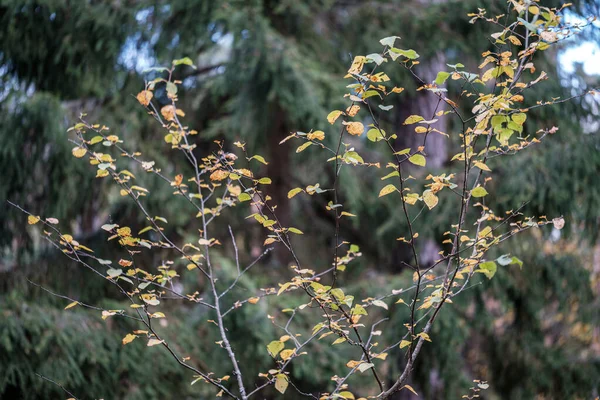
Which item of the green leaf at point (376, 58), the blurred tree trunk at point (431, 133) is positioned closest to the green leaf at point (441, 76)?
the green leaf at point (376, 58)

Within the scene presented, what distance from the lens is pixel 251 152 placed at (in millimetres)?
4953

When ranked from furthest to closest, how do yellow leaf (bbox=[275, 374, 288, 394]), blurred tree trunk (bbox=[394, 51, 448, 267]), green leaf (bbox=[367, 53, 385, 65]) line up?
1. blurred tree trunk (bbox=[394, 51, 448, 267])
2. yellow leaf (bbox=[275, 374, 288, 394])
3. green leaf (bbox=[367, 53, 385, 65])

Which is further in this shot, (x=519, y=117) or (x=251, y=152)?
(x=251, y=152)

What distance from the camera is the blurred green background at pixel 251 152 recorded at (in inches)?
163

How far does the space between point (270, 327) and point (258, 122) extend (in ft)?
4.86

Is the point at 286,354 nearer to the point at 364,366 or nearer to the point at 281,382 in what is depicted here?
the point at 281,382

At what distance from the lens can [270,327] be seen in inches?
177

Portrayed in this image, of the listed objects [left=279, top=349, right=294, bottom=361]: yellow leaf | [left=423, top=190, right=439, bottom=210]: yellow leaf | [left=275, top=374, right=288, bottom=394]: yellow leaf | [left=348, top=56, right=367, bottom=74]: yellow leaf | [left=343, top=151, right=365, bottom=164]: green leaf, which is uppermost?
[left=348, top=56, right=367, bottom=74]: yellow leaf

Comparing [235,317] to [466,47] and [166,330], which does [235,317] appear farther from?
[466,47]

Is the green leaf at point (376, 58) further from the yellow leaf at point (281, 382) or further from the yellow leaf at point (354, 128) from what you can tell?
the yellow leaf at point (281, 382)

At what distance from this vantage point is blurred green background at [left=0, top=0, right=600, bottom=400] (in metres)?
4.14

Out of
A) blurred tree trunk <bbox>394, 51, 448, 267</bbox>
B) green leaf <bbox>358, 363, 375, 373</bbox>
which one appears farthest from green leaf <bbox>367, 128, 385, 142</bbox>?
blurred tree trunk <bbox>394, 51, 448, 267</bbox>

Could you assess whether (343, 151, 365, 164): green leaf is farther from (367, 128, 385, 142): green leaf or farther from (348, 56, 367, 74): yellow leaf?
(348, 56, 367, 74): yellow leaf

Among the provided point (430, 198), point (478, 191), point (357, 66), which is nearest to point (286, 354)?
point (430, 198)
